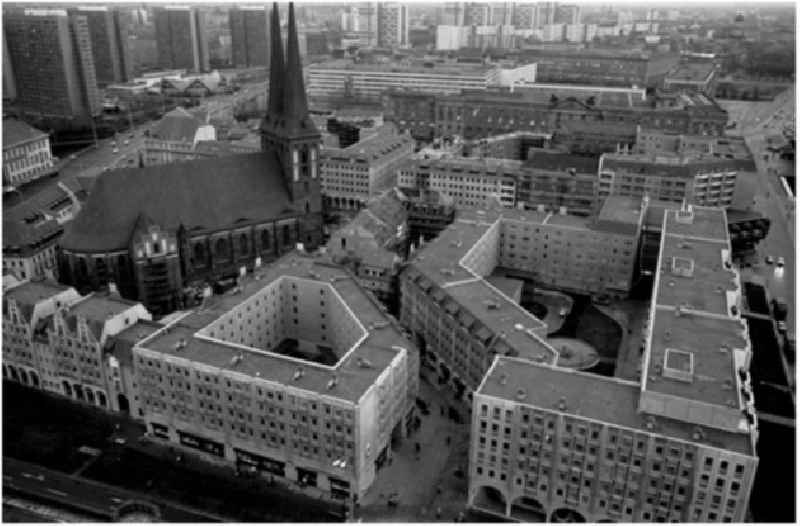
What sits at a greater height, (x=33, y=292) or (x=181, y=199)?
(x=181, y=199)

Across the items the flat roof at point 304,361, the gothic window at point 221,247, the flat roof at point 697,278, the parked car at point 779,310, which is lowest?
the parked car at point 779,310

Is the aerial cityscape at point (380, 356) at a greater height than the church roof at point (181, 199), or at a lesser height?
lesser

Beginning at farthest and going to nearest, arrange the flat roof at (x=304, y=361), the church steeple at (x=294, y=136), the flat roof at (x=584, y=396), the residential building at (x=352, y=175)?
the residential building at (x=352, y=175)
the church steeple at (x=294, y=136)
the flat roof at (x=304, y=361)
the flat roof at (x=584, y=396)

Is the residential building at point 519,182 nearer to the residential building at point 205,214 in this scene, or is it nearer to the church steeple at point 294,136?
the church steeple at point 294,136

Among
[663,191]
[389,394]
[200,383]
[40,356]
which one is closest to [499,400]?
[389,394]

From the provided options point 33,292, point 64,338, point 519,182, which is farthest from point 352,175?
point 64,338

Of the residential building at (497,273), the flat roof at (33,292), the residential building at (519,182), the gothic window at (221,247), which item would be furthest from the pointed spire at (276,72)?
the flat roof at (33,292)

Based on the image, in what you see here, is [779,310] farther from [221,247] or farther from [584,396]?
→ [221,247]

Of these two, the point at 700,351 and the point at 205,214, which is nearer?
the point at 700,351

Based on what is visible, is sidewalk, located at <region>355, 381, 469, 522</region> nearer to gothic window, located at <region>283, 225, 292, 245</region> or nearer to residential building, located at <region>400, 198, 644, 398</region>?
residential building, located at <region>400, 198, 644, 398</region>
